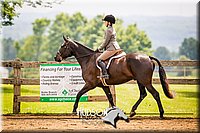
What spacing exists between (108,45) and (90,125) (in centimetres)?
141

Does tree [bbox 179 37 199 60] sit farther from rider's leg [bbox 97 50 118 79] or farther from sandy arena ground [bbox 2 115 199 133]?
rider's leg [bbox 97 50 118 79]

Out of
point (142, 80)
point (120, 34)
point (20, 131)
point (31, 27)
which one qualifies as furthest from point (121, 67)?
point (31, 27)

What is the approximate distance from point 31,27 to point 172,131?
56.2 m

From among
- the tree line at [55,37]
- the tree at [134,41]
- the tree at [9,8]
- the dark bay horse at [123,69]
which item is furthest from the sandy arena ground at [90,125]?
the tree line at [55,37]

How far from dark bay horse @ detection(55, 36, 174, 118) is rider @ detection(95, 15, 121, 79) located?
148 millimetres

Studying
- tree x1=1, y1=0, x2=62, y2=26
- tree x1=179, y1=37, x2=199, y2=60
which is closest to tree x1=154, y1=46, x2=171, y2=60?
tree x1=179, y1=37, x2=199, y2=60

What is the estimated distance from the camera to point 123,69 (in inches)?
258

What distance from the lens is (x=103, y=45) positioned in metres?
6.45

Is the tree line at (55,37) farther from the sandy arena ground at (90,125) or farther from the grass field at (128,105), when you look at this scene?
the sandy arena ground at (90,125)

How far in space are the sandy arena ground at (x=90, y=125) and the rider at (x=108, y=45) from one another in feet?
2.98

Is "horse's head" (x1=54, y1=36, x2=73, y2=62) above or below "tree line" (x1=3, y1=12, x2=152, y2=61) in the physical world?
below

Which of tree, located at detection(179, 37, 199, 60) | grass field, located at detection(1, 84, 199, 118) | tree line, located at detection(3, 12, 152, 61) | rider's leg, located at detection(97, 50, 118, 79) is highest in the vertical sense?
tree line, located at detection(3, 12, 152, 61)

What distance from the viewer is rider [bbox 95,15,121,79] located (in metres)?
6.29

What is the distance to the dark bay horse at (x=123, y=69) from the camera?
639 centimetres
